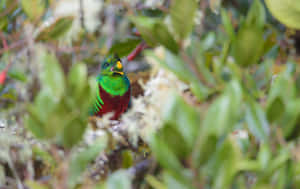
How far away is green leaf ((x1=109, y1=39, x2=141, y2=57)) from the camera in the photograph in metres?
0.55

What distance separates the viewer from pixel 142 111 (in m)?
0.60

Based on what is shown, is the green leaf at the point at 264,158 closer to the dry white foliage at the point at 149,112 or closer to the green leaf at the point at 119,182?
the green leaf at the point at 119,182

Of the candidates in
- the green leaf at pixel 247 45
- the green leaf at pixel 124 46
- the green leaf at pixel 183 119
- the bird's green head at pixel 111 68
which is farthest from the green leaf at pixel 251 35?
the bird's green head at pixel 111 68

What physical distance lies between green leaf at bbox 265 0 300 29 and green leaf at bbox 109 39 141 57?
246 mm

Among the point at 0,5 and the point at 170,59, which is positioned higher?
the point at 0,5

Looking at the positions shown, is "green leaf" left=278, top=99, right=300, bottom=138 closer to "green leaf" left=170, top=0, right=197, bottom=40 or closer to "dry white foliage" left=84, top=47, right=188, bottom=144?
"green leaf" left=170, top=0, right=197, bottom=40

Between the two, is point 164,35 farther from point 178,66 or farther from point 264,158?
point 264,158

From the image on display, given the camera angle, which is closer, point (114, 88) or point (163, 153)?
point (163, 153)

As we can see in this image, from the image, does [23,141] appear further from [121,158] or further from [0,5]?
[0,5]

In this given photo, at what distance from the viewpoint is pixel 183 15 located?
1.01ft

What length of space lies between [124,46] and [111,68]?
677mm

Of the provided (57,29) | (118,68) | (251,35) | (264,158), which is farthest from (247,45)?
(118,68)

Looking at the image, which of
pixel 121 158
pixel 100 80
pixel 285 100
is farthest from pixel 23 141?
pixel 100 80

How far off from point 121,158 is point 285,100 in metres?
0.36
